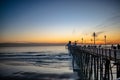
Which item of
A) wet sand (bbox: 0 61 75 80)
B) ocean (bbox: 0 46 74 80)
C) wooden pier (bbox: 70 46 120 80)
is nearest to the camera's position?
wooden pier (bbox: 70 46 120 80)

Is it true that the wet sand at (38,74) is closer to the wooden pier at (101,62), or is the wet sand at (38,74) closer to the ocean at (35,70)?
the ocean at (35,70)

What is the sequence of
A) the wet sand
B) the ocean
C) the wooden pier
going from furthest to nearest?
the ocean, the wet sand, the wooden pier

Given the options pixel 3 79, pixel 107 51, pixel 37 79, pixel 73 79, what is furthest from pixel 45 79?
pixel 107 51

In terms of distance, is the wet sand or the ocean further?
the ocean

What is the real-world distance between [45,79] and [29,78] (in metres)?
2.77

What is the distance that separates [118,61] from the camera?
14.4 metres

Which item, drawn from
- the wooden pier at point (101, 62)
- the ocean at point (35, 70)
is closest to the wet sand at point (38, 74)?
the ocean at point (35, 70)

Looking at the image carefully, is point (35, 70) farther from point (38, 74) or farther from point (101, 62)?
point (101, 62)

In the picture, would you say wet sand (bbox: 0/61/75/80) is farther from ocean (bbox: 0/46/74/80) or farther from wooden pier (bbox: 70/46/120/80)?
wooden pier (bbox: 70/46/120/80)

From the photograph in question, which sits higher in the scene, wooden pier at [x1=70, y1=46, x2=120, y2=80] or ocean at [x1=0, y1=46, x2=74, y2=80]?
wooden pier at [x1=70, y1=46, x2=120, y2=80]

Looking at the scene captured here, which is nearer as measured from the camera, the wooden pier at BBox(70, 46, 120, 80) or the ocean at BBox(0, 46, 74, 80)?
the wooden pier at BBox(70, 46, 120, 80)

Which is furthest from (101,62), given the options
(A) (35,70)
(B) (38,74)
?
(A) (35,70)

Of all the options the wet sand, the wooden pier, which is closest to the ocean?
the wet sand

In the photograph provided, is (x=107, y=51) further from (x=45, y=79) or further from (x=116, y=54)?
(x=45, y=79)
